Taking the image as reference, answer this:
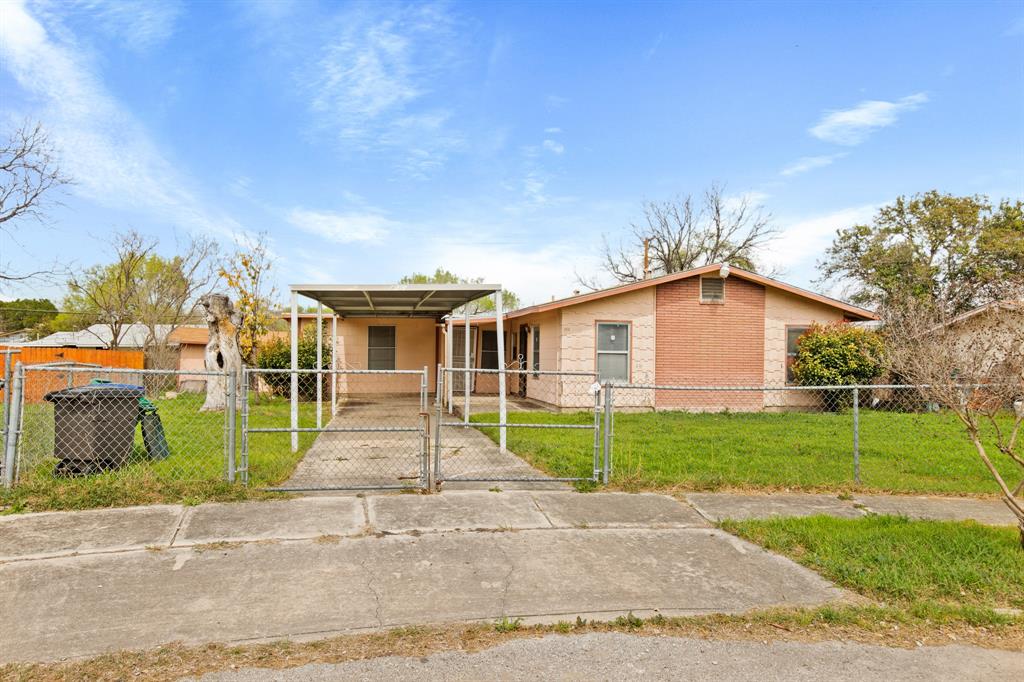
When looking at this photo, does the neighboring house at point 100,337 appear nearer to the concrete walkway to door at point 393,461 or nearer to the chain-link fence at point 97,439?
the concrete walkway to door at point 393,461

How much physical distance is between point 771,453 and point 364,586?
6971 millimetres

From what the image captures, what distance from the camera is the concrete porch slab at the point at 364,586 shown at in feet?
11.8

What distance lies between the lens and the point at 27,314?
141ft

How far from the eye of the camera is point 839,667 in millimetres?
3256

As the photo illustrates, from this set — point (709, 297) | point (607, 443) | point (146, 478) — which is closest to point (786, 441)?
point (607, 443)

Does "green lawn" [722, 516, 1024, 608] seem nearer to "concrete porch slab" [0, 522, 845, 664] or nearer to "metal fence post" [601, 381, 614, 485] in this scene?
"concrete porch slab" [0, 522, 845, 664]

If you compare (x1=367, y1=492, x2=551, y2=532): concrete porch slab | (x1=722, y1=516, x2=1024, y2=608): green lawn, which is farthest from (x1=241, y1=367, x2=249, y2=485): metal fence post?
(x1=722, y1=516, x2=1024, y2=608): green lawn

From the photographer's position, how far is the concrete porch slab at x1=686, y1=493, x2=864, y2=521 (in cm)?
599

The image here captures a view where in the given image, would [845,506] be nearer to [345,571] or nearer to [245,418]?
[345,571]

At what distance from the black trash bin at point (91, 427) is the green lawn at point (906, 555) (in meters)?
6.39

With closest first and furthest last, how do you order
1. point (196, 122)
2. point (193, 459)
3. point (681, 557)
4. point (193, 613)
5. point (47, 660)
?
1. point (47, 660)
2. point (193, 613)
3. point (681, 557)
4. point (193, 459)
5. point (196, 122)

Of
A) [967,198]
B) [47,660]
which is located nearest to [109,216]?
[47,660]

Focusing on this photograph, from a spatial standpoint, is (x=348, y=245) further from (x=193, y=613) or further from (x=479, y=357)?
(x=193, y=613)

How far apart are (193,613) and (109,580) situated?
90cm
